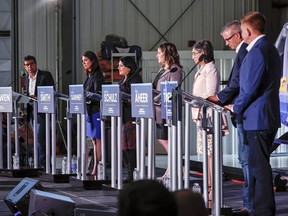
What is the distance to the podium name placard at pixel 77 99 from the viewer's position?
977 centimetres

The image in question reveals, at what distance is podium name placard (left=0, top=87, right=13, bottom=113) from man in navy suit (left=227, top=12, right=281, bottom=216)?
5.28 m

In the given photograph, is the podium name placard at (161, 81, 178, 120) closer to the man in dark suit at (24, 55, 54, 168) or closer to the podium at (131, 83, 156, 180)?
the podium at (131, 83, 156, 180)

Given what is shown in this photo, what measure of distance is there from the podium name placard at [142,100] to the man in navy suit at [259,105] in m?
1.44

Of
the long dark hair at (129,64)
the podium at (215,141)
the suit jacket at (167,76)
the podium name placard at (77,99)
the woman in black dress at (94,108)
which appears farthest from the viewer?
the woman in black dress at (94,108)

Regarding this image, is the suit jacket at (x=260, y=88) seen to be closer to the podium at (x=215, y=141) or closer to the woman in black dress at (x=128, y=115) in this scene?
the podium at (x=215, y=141)

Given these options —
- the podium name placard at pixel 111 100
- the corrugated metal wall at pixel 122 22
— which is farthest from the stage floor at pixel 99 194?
the corrugated metal wall at pixel 122 22

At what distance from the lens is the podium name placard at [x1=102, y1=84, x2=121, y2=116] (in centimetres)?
879

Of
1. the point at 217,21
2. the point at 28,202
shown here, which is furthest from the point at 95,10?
the point at 28,202

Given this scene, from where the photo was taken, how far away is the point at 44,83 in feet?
38.9

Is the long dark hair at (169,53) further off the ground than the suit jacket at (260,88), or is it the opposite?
the long dark hair at (169,53)

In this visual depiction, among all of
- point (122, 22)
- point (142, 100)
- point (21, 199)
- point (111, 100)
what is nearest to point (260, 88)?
point (142, 100)

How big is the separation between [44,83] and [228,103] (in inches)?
200

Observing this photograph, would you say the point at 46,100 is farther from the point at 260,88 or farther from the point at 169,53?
the point at 260,88

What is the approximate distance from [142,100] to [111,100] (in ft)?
2.94
